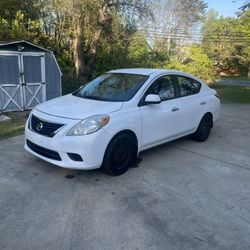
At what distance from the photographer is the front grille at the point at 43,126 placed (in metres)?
4.13

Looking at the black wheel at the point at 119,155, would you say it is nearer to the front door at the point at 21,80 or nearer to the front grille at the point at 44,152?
the front grille at the point at 44,152

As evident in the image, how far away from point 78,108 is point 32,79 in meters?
6.48

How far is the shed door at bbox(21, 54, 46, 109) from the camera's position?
9906 millimetres

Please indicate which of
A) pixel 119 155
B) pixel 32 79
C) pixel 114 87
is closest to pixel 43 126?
pixel 119 155

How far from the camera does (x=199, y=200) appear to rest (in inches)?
151

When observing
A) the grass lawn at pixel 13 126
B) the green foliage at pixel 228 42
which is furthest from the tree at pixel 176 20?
the grass lawn at pixel 13 126

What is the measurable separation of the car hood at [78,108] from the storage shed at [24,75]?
17.7ft

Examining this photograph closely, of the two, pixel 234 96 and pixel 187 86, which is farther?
pixel 234 96

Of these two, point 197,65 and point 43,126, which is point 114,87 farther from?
point 197,65

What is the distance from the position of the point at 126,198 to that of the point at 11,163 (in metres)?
2.24

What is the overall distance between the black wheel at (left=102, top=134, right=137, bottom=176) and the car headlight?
13.2 inches

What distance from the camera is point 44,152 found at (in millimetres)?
4336

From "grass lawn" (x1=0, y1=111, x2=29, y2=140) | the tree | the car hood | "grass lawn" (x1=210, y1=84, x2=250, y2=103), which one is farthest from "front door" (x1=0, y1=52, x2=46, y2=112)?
the tree

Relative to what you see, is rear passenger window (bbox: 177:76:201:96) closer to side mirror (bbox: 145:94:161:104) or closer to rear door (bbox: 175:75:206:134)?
rear door (bbox: 175:75:206:134)
